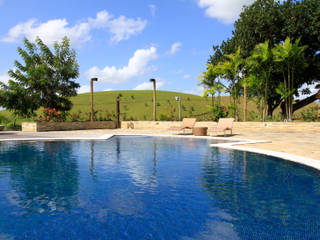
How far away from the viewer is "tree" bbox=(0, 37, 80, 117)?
2140 centimetres

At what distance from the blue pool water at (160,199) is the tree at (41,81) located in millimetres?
15355

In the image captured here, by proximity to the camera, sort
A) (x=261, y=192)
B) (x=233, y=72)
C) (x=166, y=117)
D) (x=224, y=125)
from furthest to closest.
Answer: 1. (x=166, y=117)
2. (x=233, y=72)
3. (x=224, y=125)
4. (x=261, y=192)

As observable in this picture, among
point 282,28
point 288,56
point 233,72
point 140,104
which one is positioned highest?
point 282,28

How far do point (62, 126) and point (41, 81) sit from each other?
4.13m

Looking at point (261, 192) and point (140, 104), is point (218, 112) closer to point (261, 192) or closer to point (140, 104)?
point (261, 192)

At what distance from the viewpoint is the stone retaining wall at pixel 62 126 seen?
757 inches

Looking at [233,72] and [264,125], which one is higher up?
[233,72]

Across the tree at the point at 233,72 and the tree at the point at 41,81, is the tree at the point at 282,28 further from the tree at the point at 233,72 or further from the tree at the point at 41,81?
the tree at the point at 41,81

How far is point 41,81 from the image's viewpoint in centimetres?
2145

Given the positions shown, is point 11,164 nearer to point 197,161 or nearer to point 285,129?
point 197,161

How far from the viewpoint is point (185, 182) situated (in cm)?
550

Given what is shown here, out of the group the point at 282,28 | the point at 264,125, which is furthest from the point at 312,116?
the point at 282,28

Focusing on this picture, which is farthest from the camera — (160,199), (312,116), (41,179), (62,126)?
(62,126)

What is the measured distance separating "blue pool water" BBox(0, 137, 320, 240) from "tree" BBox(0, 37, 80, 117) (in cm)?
1535
